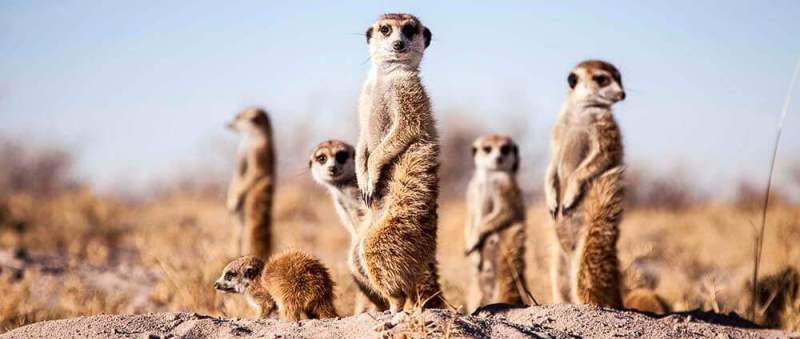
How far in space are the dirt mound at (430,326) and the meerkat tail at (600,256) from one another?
90 centimetres

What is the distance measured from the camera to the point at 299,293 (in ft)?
15.0

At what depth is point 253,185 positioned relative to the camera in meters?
8.87

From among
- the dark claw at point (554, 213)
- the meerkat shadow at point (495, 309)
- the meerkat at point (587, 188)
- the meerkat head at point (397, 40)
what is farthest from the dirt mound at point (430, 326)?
the dark claw at point (554, 213)

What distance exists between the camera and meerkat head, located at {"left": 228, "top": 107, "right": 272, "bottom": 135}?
A: 9188 millimetres

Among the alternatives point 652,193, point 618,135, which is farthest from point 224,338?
point 652,193

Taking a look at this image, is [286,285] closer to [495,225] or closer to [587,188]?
[587,188]

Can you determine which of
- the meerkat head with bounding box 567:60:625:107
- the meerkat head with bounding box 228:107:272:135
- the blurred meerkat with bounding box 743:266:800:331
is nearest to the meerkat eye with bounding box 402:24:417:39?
the meerkat head with bounding box 567:60:625:107

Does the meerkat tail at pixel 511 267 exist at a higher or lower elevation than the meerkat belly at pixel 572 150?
lower

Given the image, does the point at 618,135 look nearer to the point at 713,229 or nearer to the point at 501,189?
the point at 501,189

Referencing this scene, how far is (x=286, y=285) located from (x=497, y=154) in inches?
123

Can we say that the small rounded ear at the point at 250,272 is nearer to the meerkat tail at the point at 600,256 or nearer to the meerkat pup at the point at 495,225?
the meerkat tail at the point at 600,256

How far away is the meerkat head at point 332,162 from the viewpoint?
5371 mm

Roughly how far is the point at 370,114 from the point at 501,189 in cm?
311

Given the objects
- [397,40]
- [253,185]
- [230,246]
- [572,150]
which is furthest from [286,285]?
[230,246]
